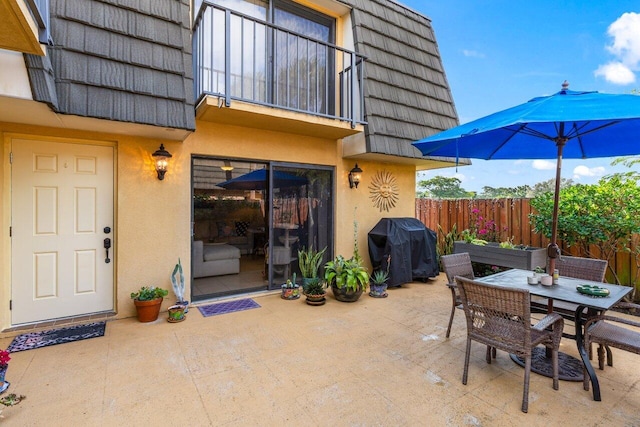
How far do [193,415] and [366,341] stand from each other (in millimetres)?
1898

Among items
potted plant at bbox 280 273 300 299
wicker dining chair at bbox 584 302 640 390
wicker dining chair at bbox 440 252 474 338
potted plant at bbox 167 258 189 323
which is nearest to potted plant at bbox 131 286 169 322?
potted plant at bbox 167 258 189 323

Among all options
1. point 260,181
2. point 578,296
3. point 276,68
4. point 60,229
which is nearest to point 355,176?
point 260,181

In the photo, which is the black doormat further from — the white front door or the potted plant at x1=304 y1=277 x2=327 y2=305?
the potted plant at x1=304 y1=277 x2=327 y2=305

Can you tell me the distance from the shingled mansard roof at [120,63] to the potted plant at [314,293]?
9.32 feet

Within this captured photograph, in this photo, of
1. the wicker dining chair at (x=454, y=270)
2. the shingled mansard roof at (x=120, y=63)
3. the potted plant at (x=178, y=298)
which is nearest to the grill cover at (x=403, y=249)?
the wicker dining chair at (x=454, y=270)

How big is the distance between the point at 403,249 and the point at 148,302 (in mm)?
4141

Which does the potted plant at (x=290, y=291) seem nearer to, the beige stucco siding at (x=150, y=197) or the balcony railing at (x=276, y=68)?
the beige stucco siding at (x=150, y=197)

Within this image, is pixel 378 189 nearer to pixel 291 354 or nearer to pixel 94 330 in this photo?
pixel 291 354

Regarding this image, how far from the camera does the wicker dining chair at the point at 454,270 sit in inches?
137

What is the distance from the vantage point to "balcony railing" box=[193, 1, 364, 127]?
14.8 feet

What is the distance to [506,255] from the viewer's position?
559cm

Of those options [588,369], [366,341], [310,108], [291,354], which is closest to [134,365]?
[291,354]

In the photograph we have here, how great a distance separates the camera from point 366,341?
137 inches

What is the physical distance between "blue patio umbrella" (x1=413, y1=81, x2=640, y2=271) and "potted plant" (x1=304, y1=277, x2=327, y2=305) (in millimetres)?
2559
